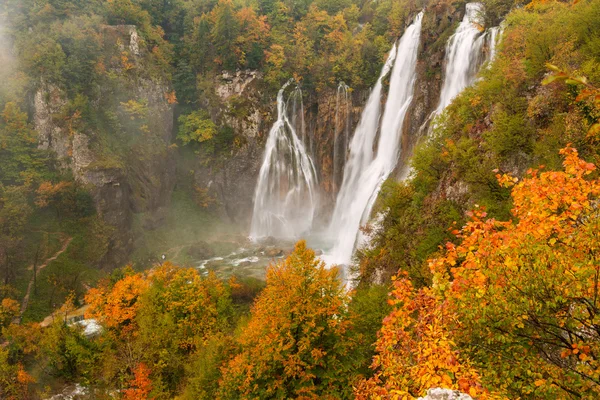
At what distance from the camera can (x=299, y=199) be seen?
3797 centimetres

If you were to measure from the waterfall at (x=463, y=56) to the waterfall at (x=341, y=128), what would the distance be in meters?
14.4

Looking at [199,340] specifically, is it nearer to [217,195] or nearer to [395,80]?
[395,80]

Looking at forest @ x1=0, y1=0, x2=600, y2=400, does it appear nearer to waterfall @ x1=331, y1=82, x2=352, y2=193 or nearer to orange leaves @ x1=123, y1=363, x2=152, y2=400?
orange leaves @ x1=123, y1=363, x2=152, y2=400

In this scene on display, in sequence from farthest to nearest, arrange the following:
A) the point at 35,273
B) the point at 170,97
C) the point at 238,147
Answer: the point at 170,97 → the point at 238,147 → the point at 35,273

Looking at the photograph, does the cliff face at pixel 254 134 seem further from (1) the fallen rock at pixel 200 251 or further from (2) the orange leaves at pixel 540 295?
(2) the orange leaves at pixel 540 295

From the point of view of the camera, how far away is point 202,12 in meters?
43.2

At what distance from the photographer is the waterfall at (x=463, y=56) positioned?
1942cm

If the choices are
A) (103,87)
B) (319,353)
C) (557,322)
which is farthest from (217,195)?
(557,322)

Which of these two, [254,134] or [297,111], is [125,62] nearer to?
[254,134]

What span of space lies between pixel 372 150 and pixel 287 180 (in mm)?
12125

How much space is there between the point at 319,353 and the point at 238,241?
28.9 m

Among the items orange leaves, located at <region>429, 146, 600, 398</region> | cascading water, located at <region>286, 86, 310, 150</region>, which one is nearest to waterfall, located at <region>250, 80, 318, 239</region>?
cascading water, located at <region>286, 86, 310, 150</region>

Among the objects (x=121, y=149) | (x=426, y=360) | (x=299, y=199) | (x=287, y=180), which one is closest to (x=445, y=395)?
(x=426, y=360)

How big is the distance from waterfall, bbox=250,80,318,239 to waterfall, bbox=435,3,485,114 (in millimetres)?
18912
